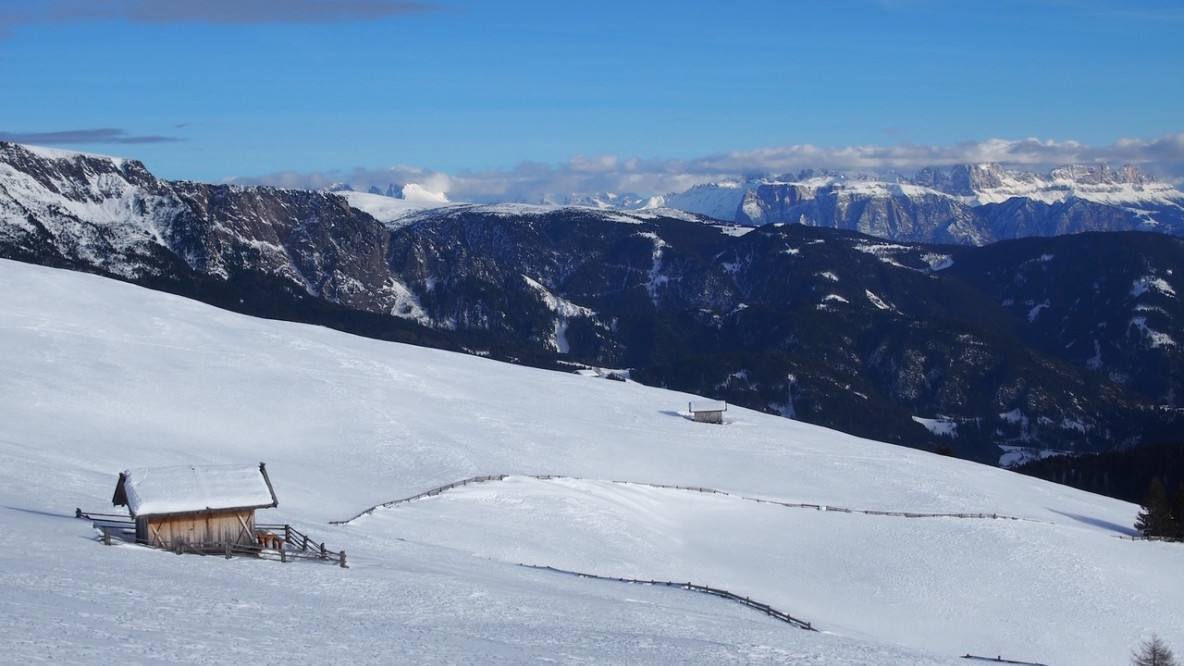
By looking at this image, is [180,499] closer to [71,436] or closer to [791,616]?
[791,616]

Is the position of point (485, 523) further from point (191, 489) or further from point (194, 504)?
point (194, 504)

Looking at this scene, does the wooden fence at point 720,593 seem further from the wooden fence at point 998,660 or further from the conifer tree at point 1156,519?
the conifer tree at point 1156,519

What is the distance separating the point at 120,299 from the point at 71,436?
50813 millimetres

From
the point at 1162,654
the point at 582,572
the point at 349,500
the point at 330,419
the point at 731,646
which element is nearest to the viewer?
the point at 731,646

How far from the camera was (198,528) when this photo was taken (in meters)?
51.2

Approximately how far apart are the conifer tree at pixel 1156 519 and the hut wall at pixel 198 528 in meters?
69.0

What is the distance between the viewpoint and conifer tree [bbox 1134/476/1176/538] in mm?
91438

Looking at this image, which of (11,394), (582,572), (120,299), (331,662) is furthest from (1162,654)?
(120,299)

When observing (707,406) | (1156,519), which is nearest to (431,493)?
(707,406)

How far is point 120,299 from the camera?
417 feet

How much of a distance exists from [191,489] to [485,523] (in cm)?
2452

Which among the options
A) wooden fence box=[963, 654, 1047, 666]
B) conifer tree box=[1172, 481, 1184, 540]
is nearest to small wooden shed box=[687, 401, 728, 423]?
conifer tree box=[1172, 481, 1184, 540]

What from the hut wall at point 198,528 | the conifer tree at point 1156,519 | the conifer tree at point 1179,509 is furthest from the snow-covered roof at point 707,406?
the hut wall at point 198,528

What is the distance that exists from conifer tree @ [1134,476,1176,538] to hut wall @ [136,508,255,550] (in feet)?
226
